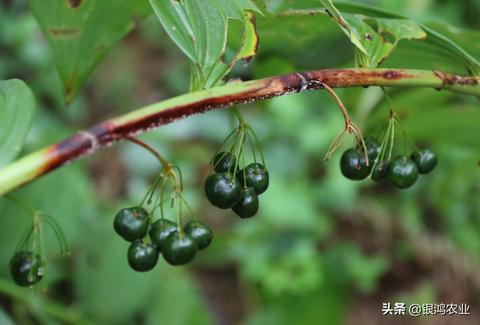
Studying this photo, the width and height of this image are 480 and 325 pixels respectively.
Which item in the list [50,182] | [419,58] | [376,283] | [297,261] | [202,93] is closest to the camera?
[202,93]

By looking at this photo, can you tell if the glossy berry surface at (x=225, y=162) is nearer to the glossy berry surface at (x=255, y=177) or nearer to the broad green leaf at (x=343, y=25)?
the glossy berry surface at (x=255, y=177)

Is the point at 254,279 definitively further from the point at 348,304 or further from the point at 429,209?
the point at 429,209

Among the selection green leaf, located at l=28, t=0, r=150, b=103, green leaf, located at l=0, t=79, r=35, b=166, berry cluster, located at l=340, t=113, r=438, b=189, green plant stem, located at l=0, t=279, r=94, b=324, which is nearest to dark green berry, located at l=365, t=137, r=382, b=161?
berry cluster, located at l=340, t=113, r=438, b=189

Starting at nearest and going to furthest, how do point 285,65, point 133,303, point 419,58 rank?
1. point 419,58
2. point 285,65
3. point 133,303

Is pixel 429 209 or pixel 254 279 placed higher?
pixel 429 209

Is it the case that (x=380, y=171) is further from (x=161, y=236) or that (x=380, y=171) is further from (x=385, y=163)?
(x=161, y=236)

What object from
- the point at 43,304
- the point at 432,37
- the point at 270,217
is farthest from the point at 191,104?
the point at 270,217

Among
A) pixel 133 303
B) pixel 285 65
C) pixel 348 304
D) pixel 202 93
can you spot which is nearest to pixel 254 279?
pixel 348 304

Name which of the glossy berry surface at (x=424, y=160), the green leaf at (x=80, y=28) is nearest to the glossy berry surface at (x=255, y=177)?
the glossy berry surface at (x=424, y=160)
